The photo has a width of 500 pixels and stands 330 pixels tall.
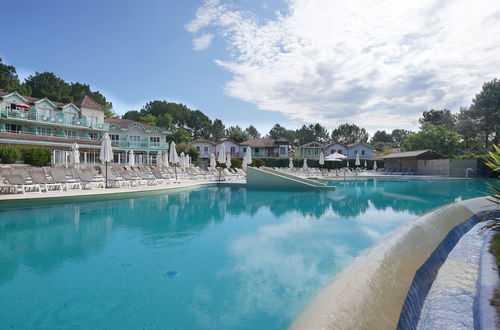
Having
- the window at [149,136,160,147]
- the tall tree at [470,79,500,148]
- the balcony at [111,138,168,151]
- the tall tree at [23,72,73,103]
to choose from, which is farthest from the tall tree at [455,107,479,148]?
the tall tree at [23,72,73,103]

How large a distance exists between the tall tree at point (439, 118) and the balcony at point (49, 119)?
59.9 meters

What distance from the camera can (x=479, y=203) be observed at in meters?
10.5

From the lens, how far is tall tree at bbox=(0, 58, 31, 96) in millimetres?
33500

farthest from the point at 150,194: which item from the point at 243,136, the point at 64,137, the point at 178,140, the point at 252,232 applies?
the point at 243,136

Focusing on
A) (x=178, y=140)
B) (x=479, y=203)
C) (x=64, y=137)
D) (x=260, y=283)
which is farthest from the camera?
(x=178, y=140)

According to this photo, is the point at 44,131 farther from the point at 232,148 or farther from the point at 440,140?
the point at 440,140

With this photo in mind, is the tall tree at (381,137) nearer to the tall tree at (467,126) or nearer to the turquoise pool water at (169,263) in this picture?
the tall tree at (467,126)

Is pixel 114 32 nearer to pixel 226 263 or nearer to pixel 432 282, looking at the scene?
pixel 226 263

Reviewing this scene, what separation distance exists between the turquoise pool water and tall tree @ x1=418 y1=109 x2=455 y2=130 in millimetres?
55248

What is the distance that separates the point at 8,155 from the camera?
63.0 ft

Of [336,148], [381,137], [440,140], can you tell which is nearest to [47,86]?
[336,148]

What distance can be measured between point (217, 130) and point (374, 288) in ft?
Answer: 185

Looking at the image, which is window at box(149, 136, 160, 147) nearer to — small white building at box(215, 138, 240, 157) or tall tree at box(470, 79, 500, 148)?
small white building at box(215, 138, 240, 157)

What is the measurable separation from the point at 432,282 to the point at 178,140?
139 feet
